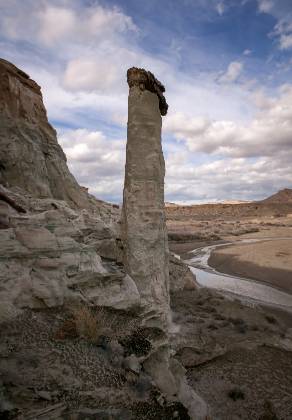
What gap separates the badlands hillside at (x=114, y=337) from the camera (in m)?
3.85

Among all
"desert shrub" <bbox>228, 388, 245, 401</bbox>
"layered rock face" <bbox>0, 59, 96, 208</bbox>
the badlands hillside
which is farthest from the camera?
"layered rock face" <bbox>0, 59, 96, 208</bbox>

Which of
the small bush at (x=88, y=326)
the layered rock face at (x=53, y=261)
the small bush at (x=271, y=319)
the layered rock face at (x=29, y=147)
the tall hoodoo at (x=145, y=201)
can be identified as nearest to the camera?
the small bush at (x=88, y=326)

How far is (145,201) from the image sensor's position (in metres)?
8.05

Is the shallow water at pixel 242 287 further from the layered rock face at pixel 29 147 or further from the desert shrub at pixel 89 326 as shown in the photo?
the desert shrub at pixel 89 326

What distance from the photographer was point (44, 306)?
5594mm

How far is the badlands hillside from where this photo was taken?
3848 millimetres

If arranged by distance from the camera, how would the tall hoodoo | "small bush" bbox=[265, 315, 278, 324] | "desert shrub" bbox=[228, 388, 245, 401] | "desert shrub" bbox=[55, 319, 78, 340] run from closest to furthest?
"desert shrub" bbox=[55, 319, 78, 340] < "desert shrub" bbox=[228, 388, 245, 401] < the tall hoodoo < "small bush" bbox=[265, 315, 278, 324]

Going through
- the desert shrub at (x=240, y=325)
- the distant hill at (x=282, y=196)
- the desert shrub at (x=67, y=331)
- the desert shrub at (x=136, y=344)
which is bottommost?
the desert shrub at (x=240, y=325)

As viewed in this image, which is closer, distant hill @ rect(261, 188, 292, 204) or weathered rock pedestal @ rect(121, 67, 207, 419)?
weathered rock pedestal @ rect(121, 67, 207, 419)

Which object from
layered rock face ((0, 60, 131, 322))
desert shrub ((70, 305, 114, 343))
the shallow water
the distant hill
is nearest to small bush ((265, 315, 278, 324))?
the shallow water

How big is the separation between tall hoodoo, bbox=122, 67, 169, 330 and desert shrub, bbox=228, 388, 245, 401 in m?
2.12

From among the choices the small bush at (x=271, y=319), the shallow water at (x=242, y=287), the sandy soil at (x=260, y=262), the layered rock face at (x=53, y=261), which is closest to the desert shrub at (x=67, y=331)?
the layered rock face at (x=53, y=261)

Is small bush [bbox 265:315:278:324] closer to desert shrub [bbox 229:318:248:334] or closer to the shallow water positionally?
desert shrub [bbox 229:318:248:334]

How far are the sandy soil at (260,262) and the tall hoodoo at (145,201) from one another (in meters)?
12.1
